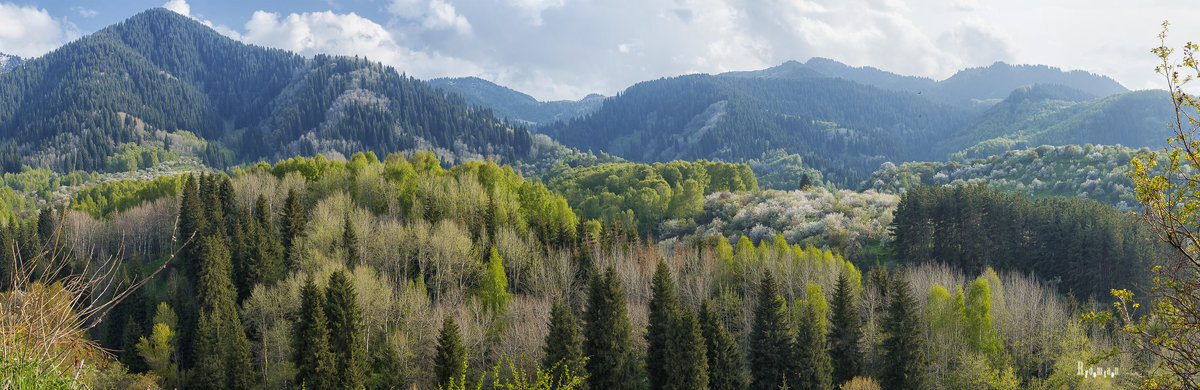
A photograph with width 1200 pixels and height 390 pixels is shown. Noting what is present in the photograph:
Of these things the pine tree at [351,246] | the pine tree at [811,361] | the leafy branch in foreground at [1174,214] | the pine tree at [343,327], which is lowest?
the pine tree at [811,361]

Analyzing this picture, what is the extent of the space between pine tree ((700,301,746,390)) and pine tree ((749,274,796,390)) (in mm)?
2137

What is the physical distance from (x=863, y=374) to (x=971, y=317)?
34.7ft

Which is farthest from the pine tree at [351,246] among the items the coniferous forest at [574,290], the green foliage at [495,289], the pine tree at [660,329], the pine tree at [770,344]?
the pine tree at [770,344]

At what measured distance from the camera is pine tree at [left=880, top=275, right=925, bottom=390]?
165ft

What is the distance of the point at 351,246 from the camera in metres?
69.9

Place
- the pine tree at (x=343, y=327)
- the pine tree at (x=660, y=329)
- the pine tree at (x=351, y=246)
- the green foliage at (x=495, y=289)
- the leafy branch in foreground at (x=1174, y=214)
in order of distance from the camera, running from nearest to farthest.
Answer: the leafy branch in foreground at (x=1174, y=214) → the pine tree at (x=343, y=327) → the pine tree at (x=660, y=329) → the green foliage at (x=495, y=289) → the pine tree at (x=351, y=246)

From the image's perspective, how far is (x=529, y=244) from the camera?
246 ft

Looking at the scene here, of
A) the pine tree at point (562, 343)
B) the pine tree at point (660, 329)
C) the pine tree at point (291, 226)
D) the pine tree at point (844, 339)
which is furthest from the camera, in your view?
the pine tree at point (291, 226)

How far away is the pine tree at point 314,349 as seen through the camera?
1858 inches

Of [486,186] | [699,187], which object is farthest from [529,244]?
[699,187]

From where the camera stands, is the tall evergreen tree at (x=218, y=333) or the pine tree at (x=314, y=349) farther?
the tall evergreen tree at (x=218, y=333)

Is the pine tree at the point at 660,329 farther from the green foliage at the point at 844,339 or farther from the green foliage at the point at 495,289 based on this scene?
the green foliage at the point at 495,289

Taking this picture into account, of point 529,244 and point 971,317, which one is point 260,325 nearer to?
point 529,244

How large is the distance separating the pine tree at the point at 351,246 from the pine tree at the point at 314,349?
70.3 ft
